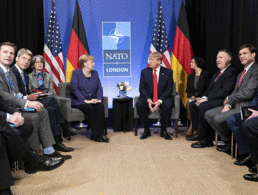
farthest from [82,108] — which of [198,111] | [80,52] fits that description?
[198,111]

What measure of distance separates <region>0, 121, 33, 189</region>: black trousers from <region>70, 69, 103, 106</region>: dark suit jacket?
1.87m

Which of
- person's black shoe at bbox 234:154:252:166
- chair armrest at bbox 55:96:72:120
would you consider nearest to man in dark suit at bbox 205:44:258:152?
person's black shoe at bbox 234:154:252:166

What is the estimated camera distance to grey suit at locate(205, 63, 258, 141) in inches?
115

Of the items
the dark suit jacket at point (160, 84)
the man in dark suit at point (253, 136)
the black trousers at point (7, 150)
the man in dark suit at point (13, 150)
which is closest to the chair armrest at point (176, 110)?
the dark suit jacket at point (160, 84)

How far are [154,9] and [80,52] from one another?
2032 millimetres

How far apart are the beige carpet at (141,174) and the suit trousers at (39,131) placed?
1.18 feet

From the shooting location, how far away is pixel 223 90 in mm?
3459

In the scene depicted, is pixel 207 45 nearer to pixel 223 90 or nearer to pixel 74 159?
pixel 223 90

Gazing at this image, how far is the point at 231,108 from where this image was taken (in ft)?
10.6

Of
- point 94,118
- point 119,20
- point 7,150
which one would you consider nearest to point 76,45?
point 119,20

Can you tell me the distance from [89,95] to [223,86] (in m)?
2.27

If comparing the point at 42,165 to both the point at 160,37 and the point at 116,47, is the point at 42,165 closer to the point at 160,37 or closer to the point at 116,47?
the point at 116,47

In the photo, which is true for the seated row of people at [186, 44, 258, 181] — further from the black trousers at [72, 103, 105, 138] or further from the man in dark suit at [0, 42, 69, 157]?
the man in dark suit at [0, 42, 69, 157]

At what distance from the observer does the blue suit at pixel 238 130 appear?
2.65 metres
